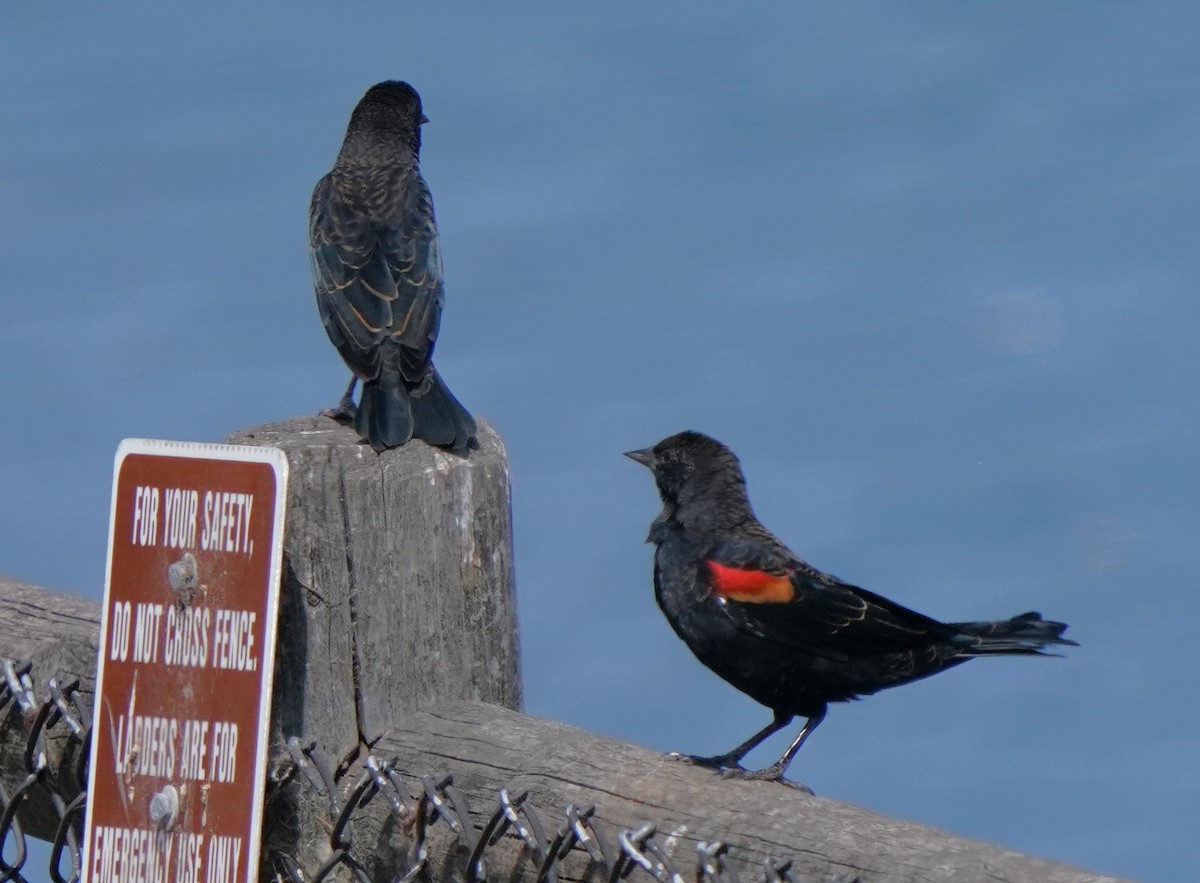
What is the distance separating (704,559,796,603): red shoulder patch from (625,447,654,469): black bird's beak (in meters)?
0.38

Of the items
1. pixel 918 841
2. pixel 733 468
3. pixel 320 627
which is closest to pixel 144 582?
pixel 320 627

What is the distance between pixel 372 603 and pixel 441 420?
99cm

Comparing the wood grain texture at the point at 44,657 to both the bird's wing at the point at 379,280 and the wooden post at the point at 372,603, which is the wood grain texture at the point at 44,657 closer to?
the wooden post at the point at 372,603

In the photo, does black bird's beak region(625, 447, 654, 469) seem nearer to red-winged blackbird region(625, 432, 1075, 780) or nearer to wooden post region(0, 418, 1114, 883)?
red-winged blackbird region(625, 432, 1075, 780)

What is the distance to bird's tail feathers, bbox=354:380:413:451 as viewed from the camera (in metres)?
2.48

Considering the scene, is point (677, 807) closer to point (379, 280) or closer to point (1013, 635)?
point (1013, 635)

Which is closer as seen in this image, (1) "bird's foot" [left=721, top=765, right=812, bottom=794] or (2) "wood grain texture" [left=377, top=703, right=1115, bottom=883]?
(2) "wood grain texture" [left=377, top=703, right=1115, bottom=883]

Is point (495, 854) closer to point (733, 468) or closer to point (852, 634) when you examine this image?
point (852, 634)

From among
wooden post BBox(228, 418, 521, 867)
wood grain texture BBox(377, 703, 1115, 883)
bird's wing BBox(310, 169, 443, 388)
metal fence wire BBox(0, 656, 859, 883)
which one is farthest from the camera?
bird's wing BBox(310, 169, 443, 388)

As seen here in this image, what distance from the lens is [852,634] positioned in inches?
110

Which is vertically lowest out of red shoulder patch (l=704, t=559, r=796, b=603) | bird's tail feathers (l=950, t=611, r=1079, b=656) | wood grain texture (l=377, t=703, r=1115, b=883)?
wood grain texture (l=377, t=703, r=1115, b=883)

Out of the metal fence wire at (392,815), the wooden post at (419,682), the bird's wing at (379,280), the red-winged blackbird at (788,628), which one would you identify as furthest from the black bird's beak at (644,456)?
the metal fence wire at (392,815)

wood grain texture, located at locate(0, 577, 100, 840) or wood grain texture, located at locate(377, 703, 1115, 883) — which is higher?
wood grain texture, located at locate(0, 577, 100, 840)

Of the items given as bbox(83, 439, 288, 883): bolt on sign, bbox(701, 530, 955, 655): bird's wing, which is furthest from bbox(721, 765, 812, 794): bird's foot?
bbox(83, 439, 288, 883): bolt on sign
